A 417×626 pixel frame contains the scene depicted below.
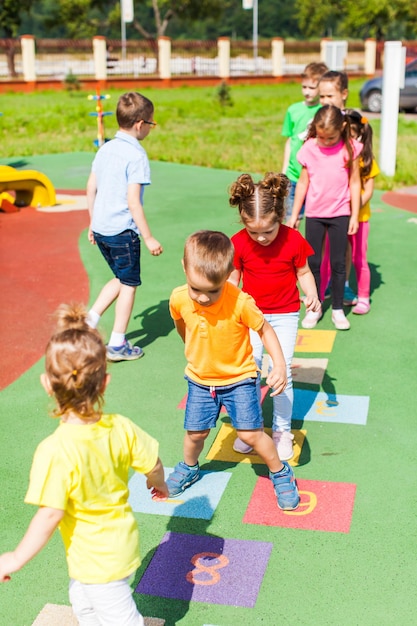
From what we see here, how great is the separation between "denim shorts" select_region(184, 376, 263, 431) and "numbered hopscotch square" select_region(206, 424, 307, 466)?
68 centimetres

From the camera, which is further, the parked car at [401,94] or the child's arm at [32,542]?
the parked car at [401,94]

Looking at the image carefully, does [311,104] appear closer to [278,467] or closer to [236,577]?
[278,467]

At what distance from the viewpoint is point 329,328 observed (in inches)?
257

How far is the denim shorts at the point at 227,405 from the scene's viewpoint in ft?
12.2

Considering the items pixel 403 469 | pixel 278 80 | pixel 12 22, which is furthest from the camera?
pixel 12 22

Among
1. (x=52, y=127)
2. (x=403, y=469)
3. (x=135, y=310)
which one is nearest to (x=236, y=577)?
(x=403, y=469)

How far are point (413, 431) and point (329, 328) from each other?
1.91m

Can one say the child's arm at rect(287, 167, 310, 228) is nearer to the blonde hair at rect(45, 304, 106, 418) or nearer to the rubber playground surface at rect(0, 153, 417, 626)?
the rubber playground surface at rect(0, 153, 417, 626)

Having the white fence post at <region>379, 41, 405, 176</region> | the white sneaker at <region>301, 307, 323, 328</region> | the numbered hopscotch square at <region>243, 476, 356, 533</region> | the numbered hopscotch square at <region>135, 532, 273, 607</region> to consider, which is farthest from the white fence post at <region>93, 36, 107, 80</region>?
the numbered hopscotch square at <region>135, 532, 273, 607</region>

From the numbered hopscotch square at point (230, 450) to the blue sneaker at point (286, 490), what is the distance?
0.43 m

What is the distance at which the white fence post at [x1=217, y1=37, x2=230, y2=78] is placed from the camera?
4194cm

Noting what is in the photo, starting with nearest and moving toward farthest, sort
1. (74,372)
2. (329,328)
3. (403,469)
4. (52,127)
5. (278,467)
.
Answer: (74,372) < (278,467) < (403,469) < (329,328) < (52,127)

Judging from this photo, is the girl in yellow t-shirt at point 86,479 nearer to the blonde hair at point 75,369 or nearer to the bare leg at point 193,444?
the blonde hair at point 75,369

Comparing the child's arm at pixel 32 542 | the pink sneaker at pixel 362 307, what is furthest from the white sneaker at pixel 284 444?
the pink sneaker at pixel 362 307
